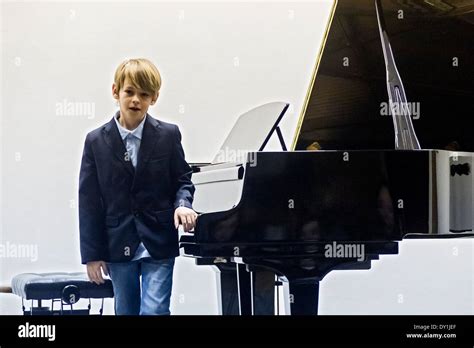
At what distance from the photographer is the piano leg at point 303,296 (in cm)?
282


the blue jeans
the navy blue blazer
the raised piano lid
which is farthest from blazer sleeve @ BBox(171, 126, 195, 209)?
the blue jeans

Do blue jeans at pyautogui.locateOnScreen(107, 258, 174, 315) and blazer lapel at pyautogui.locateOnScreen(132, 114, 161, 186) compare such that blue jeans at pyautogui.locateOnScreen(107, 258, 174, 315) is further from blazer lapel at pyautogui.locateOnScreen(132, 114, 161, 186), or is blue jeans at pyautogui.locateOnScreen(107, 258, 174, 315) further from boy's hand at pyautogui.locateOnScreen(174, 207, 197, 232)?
blazer lapel at pyautogui.locateOnScreen(132, 114, 161, 186)

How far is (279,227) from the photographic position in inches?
111

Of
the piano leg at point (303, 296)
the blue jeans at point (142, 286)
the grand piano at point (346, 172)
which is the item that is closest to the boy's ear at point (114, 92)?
the grand piano at point (346, 172)

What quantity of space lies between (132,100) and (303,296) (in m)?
1.05

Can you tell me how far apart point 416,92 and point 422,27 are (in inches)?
10.3

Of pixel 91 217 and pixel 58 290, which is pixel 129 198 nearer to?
pixel 91 217

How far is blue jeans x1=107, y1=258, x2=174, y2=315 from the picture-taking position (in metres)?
3.13

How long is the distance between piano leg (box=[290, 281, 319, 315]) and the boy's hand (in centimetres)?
46

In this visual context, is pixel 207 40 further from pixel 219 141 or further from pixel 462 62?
pixel 462 62

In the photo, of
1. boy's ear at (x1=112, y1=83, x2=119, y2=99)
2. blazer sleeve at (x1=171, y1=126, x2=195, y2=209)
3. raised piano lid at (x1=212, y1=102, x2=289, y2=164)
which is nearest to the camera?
raised piano lid at (x1=212, y1=102, x2=289, y2=164)

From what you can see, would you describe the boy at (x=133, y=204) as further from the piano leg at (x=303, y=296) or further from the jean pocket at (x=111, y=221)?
the piano leg at (x=303, y=296)

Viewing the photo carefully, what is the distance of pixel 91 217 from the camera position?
3150 millimetres

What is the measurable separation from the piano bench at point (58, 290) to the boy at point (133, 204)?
4 centimetres
